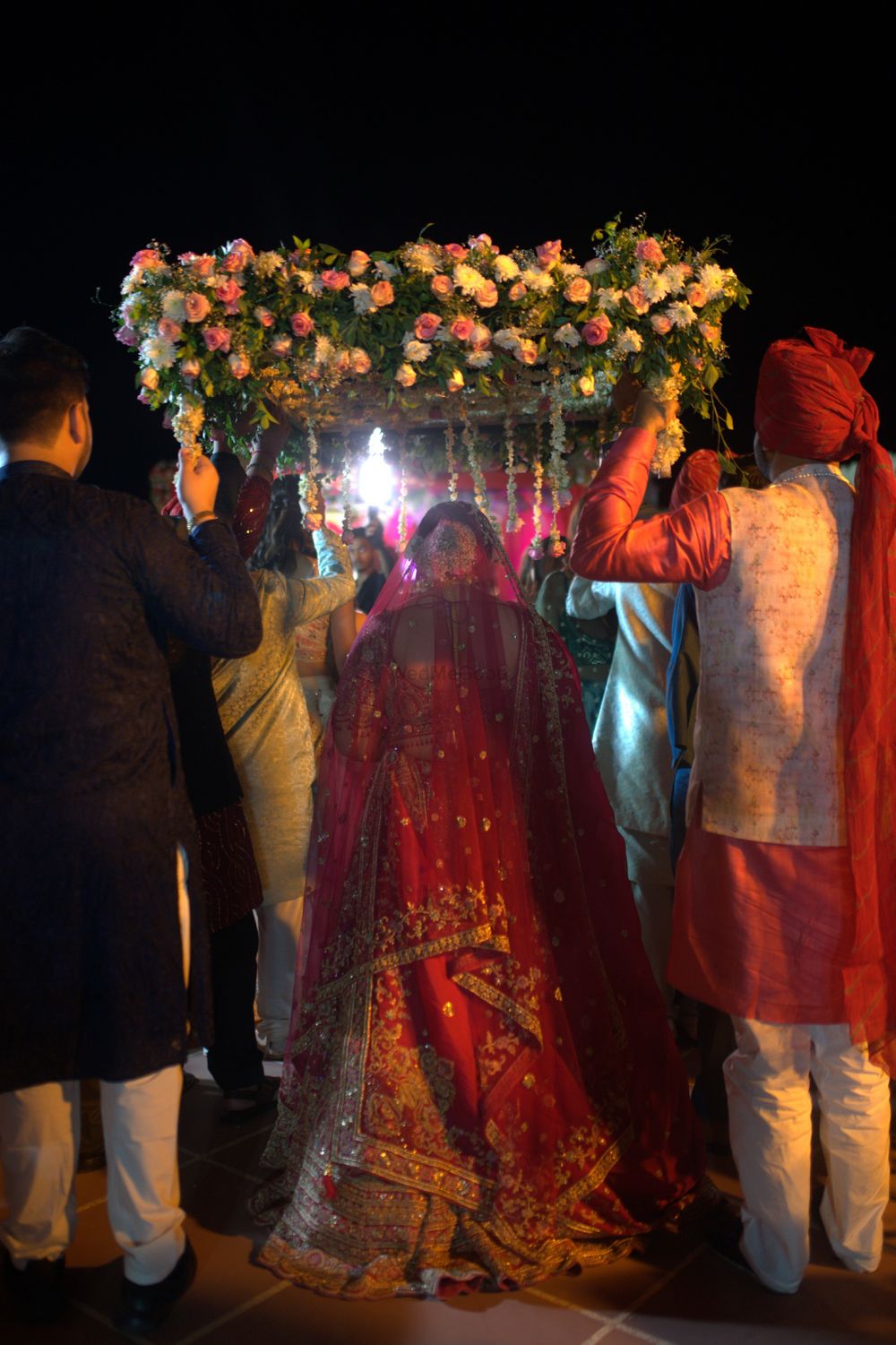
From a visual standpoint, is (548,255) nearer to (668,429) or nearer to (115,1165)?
(668,429)

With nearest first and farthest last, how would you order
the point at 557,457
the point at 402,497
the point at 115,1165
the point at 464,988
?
1. the point at 115,1165
2. the point at 464,988
3. the point at 557,457
4. the point at 402,497

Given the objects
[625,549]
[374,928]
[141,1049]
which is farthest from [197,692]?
[625,549]

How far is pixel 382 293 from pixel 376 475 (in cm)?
90

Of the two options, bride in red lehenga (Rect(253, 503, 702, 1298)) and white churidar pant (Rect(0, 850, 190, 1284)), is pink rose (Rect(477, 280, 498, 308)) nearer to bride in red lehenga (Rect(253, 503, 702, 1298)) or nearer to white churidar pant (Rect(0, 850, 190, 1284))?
bride in red lehenga (Rect(253, 503, 702, 1298))

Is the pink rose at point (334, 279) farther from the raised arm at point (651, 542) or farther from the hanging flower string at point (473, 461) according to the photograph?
the raised arm at point (651, 542)

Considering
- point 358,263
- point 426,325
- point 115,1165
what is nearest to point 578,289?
point 426,325

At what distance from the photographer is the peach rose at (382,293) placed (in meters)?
2.41

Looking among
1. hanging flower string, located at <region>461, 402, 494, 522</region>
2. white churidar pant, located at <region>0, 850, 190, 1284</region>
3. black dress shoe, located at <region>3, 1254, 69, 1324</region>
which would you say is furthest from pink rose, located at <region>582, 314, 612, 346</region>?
black dress shoe, located at <region>3, 1254, 69, 1324</region>

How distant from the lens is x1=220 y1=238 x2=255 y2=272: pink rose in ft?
7.94

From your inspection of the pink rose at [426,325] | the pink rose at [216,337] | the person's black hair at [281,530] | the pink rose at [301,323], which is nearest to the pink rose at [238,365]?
the pink rose at [216,337]

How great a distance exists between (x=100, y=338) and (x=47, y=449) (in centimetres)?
493

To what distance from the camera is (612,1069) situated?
2.22m

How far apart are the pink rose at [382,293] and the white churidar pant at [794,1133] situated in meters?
1.82

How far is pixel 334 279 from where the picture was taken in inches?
95.1
